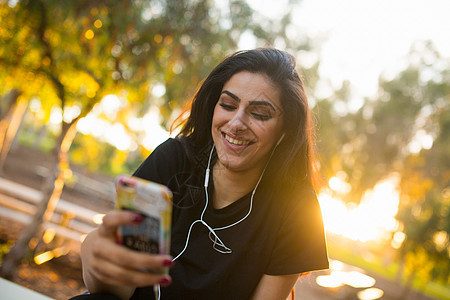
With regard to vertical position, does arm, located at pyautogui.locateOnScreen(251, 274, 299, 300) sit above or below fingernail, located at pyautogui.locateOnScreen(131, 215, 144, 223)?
below

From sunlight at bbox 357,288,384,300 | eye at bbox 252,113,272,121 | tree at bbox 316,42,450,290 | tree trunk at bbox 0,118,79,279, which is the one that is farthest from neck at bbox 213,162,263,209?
sunlight at bbox 357,288,384,300

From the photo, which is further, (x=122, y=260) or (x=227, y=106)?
(x=227, y=106)

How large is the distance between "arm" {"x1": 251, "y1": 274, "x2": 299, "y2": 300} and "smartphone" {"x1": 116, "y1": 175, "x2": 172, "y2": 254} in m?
0.73

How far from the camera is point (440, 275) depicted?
11.3 meters

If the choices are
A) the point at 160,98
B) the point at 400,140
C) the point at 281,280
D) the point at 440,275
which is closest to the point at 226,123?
the point at 281,280

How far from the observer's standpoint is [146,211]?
1.05 meters

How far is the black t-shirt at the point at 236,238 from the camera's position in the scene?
5.24 feet

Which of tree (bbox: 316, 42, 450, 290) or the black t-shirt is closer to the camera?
the black t-shirt

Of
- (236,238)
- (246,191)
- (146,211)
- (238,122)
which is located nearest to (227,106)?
(238,122)

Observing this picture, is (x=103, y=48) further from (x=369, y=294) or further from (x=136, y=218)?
(x=369, y=294)

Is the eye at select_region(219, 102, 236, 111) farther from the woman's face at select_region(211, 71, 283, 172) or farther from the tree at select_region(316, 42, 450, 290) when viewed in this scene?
the tree at select_region(316, 42, 450, 290)

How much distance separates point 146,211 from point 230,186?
810 millimetres

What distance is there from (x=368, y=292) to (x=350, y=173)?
169 inches

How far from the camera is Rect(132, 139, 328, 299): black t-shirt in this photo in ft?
5.24
